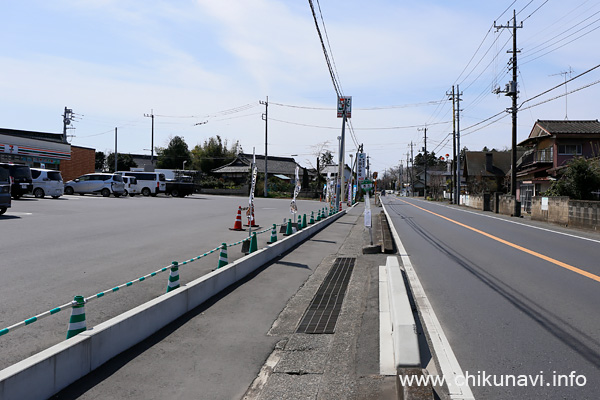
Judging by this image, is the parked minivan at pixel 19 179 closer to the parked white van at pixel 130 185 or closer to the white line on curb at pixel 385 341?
the parked white van at pixel 130 185

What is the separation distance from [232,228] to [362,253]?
5.58 meters

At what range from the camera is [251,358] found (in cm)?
478

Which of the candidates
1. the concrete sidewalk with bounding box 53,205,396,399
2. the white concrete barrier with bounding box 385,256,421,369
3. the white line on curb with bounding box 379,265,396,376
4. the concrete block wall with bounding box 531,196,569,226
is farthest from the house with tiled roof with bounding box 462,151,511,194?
the white concrete barrier with bounding box 385,256,421,369

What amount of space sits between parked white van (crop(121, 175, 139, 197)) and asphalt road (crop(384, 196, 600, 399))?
3161 cm

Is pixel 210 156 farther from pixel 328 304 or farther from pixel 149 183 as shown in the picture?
pixel 328 304

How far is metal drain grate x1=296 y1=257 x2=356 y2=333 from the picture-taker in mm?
5992

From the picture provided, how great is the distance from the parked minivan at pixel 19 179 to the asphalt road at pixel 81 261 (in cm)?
859

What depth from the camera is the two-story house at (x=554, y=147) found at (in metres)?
36.5

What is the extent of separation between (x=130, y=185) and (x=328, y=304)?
35647 millimetres

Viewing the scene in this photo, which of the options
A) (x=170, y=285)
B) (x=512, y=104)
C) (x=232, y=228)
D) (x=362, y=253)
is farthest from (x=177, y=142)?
(x=170, y=285)

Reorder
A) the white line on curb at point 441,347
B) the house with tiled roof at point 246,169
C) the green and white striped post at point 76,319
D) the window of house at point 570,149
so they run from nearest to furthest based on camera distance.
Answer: the white line on curb at point 441,347 < the green and white striped post at point 76,319 < the window of house at point 570,149 < the house with tiled roof at point 246,169

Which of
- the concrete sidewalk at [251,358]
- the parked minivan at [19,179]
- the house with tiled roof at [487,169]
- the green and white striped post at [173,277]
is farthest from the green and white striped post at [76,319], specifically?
the house with tiled roof at [487,169]

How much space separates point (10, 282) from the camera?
6.98 meters

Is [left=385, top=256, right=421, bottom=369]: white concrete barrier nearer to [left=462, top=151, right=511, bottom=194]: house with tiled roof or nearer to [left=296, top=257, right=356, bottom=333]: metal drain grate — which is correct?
[left=296, top=257, right=356, bottom=333]: metal drain grate
